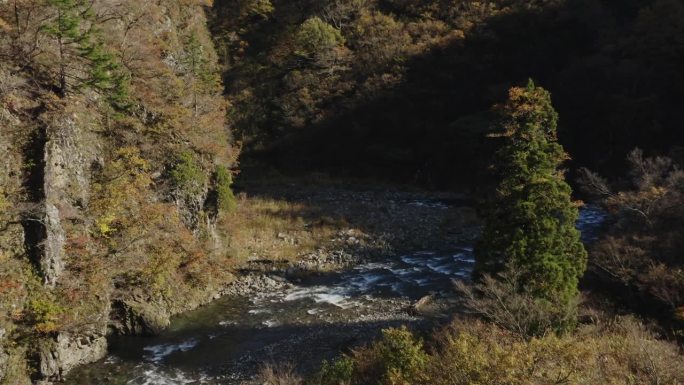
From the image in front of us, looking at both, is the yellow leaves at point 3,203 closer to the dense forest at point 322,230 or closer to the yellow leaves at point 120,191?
the dense forest at point 322,230

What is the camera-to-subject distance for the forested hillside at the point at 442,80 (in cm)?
4691

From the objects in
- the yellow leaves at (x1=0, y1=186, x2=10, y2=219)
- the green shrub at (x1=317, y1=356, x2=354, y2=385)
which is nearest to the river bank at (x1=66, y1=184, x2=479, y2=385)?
the green shrub at (x1=317, y1=356, x2=354, y2=385)

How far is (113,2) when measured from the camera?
30312 mm

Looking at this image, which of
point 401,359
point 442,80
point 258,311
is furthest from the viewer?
point 442,80

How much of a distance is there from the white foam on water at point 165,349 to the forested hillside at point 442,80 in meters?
37.0

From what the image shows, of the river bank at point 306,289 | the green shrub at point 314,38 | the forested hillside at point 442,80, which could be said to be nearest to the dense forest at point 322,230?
the river bank at point 306,289

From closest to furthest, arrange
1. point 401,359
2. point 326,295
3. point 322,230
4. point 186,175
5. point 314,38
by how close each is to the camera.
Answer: point 401,359
point 326,295
point 186,175
point 322,230
point 314,38

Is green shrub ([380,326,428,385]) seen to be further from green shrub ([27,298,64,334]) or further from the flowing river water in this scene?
green shrub ([27,298,64,334])

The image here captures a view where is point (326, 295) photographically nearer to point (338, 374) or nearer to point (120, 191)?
point (338, 374)

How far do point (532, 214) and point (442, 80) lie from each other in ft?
140

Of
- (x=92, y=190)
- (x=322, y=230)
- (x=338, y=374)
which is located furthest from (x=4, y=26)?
(x=322, y=230)

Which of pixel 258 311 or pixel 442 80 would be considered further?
pixel 442 80

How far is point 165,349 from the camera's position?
19.6 metres

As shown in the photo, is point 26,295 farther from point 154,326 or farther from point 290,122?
point 290,122
